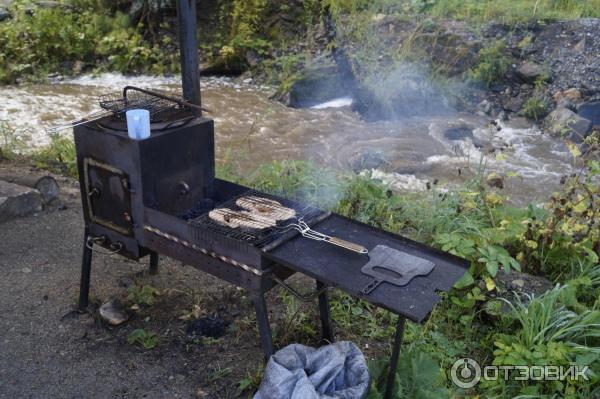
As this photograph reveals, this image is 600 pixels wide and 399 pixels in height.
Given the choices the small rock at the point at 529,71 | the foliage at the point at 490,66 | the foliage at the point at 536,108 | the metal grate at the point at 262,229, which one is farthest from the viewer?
the foliage at the point at 490,66

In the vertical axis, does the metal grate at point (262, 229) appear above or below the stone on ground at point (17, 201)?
above

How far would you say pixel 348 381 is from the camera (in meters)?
3.21

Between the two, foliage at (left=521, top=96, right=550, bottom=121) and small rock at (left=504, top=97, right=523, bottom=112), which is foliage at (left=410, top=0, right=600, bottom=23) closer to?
small rock at (left=504, top=97, right=523, bottom=112)

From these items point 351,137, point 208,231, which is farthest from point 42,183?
point 351,137

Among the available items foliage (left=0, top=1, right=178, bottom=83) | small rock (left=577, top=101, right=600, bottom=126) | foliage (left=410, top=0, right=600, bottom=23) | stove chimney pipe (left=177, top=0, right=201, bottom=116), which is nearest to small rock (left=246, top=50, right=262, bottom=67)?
foliage (left=0, top=1, right=178, bottom=83)

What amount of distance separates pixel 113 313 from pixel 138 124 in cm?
162

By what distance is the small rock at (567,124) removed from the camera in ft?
31.1

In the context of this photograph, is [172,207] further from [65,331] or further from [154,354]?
[65,331]

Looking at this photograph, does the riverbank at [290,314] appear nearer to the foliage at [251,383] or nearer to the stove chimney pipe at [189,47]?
the foliage at [251,383]

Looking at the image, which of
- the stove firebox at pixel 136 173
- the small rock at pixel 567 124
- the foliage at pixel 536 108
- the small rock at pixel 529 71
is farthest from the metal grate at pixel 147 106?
the small rock at pixel 529 71

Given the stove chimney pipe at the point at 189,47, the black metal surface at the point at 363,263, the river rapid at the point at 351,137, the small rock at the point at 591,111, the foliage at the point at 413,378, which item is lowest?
the river rapid at the point at 351,137

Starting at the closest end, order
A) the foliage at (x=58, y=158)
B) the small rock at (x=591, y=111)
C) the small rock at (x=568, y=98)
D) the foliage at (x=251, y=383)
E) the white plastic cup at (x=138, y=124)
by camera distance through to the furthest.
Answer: the white plastic cup at (x=138, y=124) < the foliage at (x=251, y=383) < the foliage at (x=58, y=158) < the small rock at (x=591, y=111) < the small rock at (x=568, y=98)

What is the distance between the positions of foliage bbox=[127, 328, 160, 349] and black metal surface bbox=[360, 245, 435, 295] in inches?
73.3

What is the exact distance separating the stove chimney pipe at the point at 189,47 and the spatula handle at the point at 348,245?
1790 millimetres
